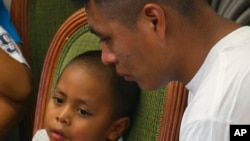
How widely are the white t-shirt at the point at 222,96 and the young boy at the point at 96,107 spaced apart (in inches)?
15.5

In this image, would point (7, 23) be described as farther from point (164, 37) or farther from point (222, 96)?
point (222, 96)

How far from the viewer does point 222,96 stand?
0.79m

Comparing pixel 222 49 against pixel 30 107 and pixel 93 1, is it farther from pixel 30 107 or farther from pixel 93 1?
pixel 30 107

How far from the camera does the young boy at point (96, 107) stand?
4.02 ft

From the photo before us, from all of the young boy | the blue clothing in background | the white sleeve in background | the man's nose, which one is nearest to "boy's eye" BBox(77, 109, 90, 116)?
Answer: the young boy

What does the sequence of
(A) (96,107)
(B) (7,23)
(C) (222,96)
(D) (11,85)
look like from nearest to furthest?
1. (C) (222,96)
2. (A) (96,107)
3. (D) (11,85)
4. (B) (7,23)

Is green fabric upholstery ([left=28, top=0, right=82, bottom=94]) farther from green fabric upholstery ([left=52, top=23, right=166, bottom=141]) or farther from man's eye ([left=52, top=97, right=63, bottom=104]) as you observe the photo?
green fabric upholstery ([left=52, top=23, right=166, bottom=141])

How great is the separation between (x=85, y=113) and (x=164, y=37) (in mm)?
424

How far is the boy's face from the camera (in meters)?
1.22

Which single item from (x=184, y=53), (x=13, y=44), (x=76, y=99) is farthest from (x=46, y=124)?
(x=184, y=53)

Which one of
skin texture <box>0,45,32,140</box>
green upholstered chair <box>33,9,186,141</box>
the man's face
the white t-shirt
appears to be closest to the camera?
the white t-shirt

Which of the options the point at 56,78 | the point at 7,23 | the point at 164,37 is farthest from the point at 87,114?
the point at 7,23

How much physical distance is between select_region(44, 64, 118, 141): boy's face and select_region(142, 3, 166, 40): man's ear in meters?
0.38

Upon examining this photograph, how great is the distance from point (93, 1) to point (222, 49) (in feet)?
0.82
